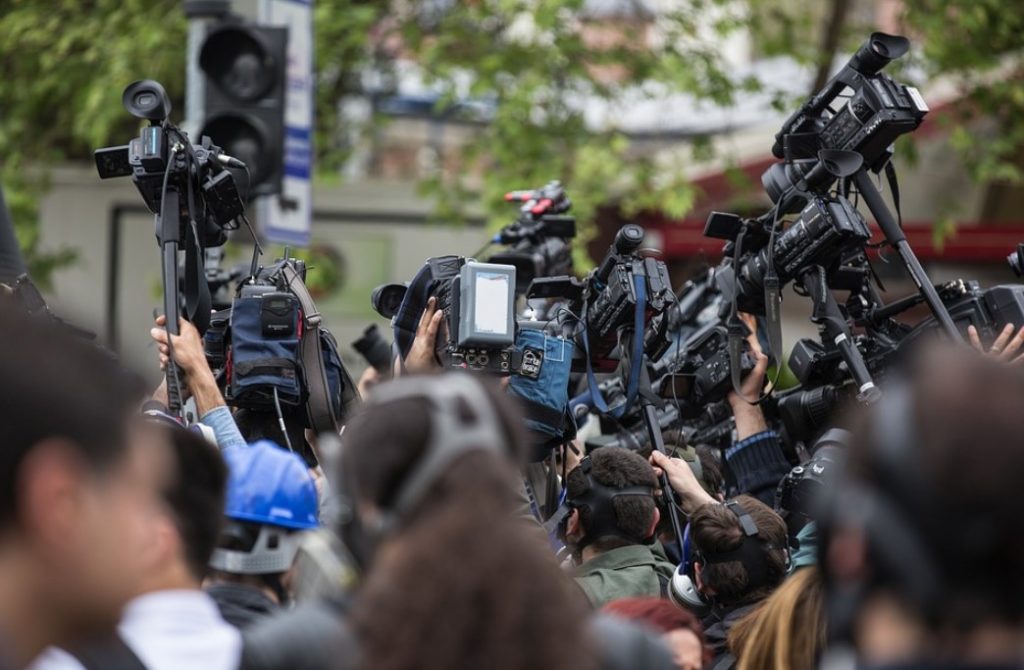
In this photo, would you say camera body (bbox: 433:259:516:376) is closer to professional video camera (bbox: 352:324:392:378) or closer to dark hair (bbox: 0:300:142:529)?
dark hair (bbox: 0:300:142:529)

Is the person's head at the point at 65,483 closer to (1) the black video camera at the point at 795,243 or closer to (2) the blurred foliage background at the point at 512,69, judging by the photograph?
(1) the black video camera at the point at 795,243

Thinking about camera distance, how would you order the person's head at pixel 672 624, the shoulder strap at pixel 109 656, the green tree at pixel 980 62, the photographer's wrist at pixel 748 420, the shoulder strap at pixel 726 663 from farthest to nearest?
the green tree at pixel 980 62 < the photographer's wrist at pixel 748 420 < the shoulder strap at pixel 726 663 < the person's head at pixel 672 624 < the shoulder strap at pixel 109 656

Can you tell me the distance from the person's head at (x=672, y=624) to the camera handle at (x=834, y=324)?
1.67 meters

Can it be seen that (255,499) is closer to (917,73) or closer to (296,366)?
(296,366)

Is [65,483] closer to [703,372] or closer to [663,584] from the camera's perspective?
[663,584]

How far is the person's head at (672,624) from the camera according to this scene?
2.96 m

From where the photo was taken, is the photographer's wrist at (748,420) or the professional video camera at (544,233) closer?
the photographer's wrist at (748,420)

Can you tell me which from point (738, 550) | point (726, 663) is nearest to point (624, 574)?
point (738, 550)

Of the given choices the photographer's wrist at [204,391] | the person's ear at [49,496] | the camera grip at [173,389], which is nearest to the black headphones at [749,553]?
the photographer's wrist at [204,391]

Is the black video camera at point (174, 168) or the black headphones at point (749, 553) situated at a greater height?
the black video camera at point (174, 168)

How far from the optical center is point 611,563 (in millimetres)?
4453

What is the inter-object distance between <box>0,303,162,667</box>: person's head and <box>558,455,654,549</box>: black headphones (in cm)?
246

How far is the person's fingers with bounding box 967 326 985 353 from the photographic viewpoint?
475cm

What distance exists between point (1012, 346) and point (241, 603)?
2.77 metres
